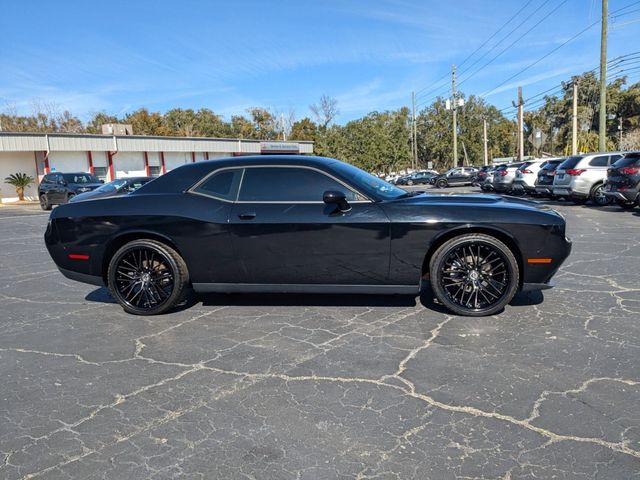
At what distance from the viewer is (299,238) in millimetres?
4602

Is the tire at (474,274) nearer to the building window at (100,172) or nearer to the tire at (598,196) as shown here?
the tire at (598,196)

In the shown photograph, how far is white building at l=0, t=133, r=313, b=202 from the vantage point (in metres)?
30.1

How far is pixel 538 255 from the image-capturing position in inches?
176

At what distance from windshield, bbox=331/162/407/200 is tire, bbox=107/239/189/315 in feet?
6.05

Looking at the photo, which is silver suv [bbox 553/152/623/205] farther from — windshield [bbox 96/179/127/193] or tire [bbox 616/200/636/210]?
windshield [bbox 96/179/127/193]

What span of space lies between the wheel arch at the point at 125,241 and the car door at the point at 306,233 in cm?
72

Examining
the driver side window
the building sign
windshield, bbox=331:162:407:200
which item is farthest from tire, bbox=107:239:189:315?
the building sign

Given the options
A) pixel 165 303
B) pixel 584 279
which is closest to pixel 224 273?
pixel 165 303

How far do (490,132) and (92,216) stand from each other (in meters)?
83.4

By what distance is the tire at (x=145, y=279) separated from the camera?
4.88 metres

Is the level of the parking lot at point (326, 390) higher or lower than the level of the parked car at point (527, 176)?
lower

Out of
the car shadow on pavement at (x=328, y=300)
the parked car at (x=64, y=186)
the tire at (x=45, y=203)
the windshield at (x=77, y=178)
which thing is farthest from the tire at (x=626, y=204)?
the tire at (x=45, y=203)

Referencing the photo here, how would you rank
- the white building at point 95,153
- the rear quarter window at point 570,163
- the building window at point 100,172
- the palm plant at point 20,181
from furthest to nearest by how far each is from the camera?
the building window at point 100,172, the white building at point 95,153, the palm plant at point 20,181, the rear quarter window at point 570,163

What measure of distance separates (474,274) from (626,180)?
32.2 ft
